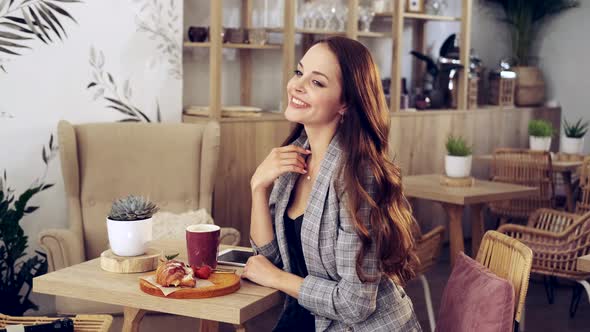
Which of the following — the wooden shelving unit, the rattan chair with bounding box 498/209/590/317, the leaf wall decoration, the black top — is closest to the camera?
the black top

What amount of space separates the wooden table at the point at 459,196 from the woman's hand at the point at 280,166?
6.45 feet

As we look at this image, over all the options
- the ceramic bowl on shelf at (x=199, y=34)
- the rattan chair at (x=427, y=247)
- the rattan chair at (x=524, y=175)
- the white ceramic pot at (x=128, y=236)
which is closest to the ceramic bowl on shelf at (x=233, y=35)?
the ceramic bowl on shelf at (x=199, y=34)

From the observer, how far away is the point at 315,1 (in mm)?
5211

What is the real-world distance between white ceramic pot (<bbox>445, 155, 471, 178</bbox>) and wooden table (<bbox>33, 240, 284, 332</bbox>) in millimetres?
2401

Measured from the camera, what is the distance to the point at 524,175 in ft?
17.1

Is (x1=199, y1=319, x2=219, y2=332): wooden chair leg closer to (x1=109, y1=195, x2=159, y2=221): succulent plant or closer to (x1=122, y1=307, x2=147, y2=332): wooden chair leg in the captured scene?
(x1=122, y1=307, x2=147, y2=332): wooden chair leg

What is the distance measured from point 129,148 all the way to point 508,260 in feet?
7.42

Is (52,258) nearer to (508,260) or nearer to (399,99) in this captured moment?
(508,260)

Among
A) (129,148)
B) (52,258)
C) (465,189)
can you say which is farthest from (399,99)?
(52,258)

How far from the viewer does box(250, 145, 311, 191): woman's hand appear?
2.16 m

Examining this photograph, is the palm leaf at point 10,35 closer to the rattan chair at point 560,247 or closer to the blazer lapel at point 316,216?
the blazer lapel at point 316,216

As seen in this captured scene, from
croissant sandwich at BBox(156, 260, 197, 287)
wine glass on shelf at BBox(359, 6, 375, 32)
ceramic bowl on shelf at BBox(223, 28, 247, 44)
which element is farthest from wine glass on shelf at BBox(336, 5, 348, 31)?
croissant sandwich at BBox(156, 260, 197, 287)

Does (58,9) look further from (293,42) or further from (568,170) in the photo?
(568,170)

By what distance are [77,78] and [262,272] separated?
94.4 inches
